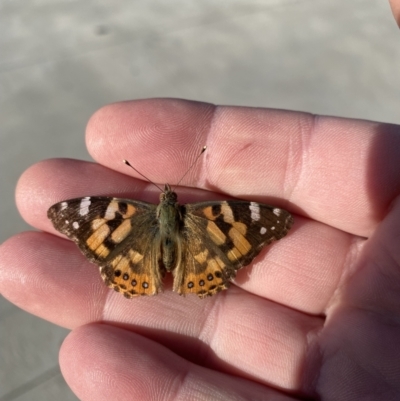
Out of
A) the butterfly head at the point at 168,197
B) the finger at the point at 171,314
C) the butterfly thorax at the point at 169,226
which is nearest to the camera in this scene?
the finger at the point at 171,314

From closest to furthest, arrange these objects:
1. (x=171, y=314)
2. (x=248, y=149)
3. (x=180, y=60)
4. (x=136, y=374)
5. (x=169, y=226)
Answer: (x=136, y=374) < (x=171, y=314) < (x=169, y=226) < (x=248, y=149) < (x=180, y=60)

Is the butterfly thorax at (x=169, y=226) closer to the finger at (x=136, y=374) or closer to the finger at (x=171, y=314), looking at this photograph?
the finger at (x=171, y=314)

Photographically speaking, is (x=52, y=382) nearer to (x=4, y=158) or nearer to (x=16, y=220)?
(x=16, y=220)

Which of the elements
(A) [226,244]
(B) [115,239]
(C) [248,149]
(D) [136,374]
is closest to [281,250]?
(A) [226,244]

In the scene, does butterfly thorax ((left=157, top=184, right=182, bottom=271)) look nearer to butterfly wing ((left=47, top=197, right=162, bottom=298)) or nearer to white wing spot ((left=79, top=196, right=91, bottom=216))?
butterfly wing ((left=47, top=197, right=162, bottom=298))

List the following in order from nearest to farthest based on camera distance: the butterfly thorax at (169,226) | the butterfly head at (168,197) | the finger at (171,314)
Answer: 1. the finger at (171,314)
2. the butterfly thorax at (169,226)
3. the butterfly head at (168,197)

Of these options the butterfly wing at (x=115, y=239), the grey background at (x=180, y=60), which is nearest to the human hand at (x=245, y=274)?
the butterfly wing at (x=115, y=239)

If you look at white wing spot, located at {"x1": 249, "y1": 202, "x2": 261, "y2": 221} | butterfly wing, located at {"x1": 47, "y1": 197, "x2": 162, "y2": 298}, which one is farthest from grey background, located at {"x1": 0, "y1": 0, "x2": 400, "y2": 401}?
white wing spot, located at {"x1": 249, "y1": 202, "x2": 261, "y2": 221}

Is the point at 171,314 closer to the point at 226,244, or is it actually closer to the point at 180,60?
the point at 226,244
